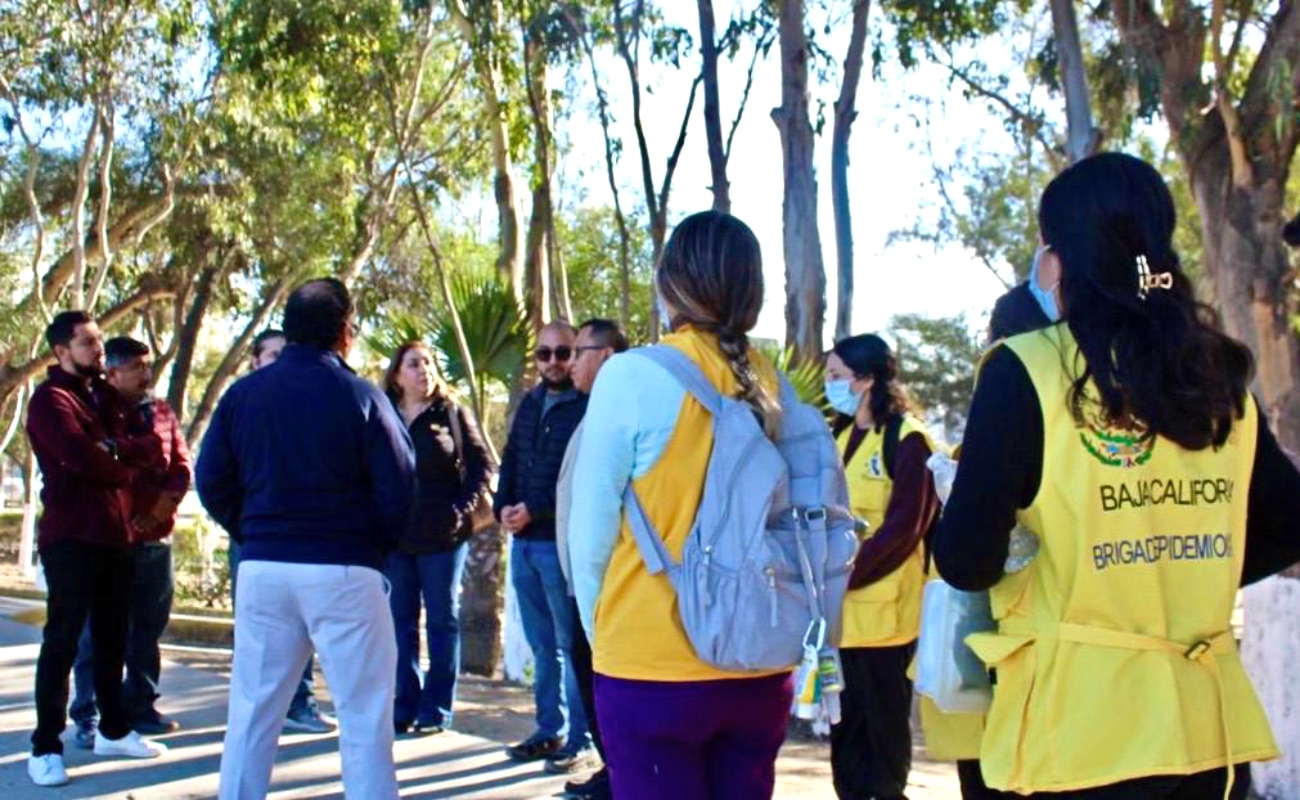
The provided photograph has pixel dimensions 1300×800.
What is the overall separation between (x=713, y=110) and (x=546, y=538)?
7576 mm

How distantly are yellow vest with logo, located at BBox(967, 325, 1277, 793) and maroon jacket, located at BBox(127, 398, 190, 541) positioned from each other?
4867 millimetres

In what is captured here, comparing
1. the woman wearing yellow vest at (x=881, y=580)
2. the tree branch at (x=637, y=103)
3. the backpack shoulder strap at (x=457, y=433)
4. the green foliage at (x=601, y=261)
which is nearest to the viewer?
the woman wearing yellow vest at (x=881, y=580)

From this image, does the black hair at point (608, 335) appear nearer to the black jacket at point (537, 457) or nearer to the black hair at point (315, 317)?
the black jacket at point (537, 457)

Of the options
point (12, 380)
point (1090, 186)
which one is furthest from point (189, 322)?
point (1090, 186)

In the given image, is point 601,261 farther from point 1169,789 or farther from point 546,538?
point 1169,789

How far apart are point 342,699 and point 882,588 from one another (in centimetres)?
191

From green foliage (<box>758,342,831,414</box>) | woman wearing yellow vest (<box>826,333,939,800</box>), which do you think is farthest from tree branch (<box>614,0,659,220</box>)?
woman wearing yellow vest (<box>826,333,939,800</box>)

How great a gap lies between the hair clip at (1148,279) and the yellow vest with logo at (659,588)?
1051 mm

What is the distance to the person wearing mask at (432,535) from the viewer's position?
735 centimetres

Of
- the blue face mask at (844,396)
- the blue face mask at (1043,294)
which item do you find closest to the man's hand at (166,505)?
the blue face mask at (844,396)

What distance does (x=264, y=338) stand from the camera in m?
7.15

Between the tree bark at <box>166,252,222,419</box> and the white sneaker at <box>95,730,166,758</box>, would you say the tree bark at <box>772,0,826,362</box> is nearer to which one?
the white sneaker at <box>95,730,166,758</box>

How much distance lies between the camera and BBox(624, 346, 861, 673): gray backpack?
10.6 ft

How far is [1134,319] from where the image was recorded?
258cm
